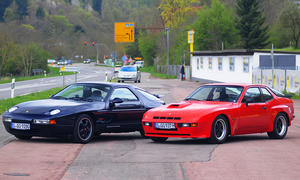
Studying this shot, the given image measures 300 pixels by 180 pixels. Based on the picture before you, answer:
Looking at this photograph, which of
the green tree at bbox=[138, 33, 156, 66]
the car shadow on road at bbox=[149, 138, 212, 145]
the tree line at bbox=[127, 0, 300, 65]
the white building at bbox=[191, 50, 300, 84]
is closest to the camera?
the car shadow on road at bbox=[149, 138, 212, 145]

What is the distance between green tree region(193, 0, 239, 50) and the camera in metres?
88.0

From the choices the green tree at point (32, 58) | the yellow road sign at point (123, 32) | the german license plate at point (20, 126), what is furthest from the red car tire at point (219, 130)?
the green tree at point (32, 58)

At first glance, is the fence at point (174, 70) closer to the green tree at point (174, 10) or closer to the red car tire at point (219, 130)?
the green tree at point (174, 10)

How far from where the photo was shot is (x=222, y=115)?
12.1 m

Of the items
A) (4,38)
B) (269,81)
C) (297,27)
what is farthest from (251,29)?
(269,81)

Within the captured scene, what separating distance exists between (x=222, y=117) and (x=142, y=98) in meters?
2.41

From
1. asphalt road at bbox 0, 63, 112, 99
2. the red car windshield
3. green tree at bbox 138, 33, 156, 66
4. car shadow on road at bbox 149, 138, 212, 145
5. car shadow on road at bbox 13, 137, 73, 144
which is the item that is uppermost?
green tree at bbox 138, 33, 156, 66

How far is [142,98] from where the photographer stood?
45.3 ft

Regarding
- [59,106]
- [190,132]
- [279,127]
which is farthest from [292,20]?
[59,106]

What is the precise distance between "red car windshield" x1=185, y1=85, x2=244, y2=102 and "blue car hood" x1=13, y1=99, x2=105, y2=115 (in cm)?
217

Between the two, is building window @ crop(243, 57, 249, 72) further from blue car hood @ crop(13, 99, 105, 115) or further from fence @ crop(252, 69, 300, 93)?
blue car hood @ crop(13, 99, 105, 115)

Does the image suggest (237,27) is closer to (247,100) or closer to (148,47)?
(148,47)

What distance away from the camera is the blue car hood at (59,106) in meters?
11.9

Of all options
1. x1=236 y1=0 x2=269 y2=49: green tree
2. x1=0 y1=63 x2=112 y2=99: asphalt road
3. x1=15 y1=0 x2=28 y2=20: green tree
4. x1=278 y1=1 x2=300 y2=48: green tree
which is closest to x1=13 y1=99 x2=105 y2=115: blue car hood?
x1=0 y1=63 x2=112 y2=99: asphalt road
